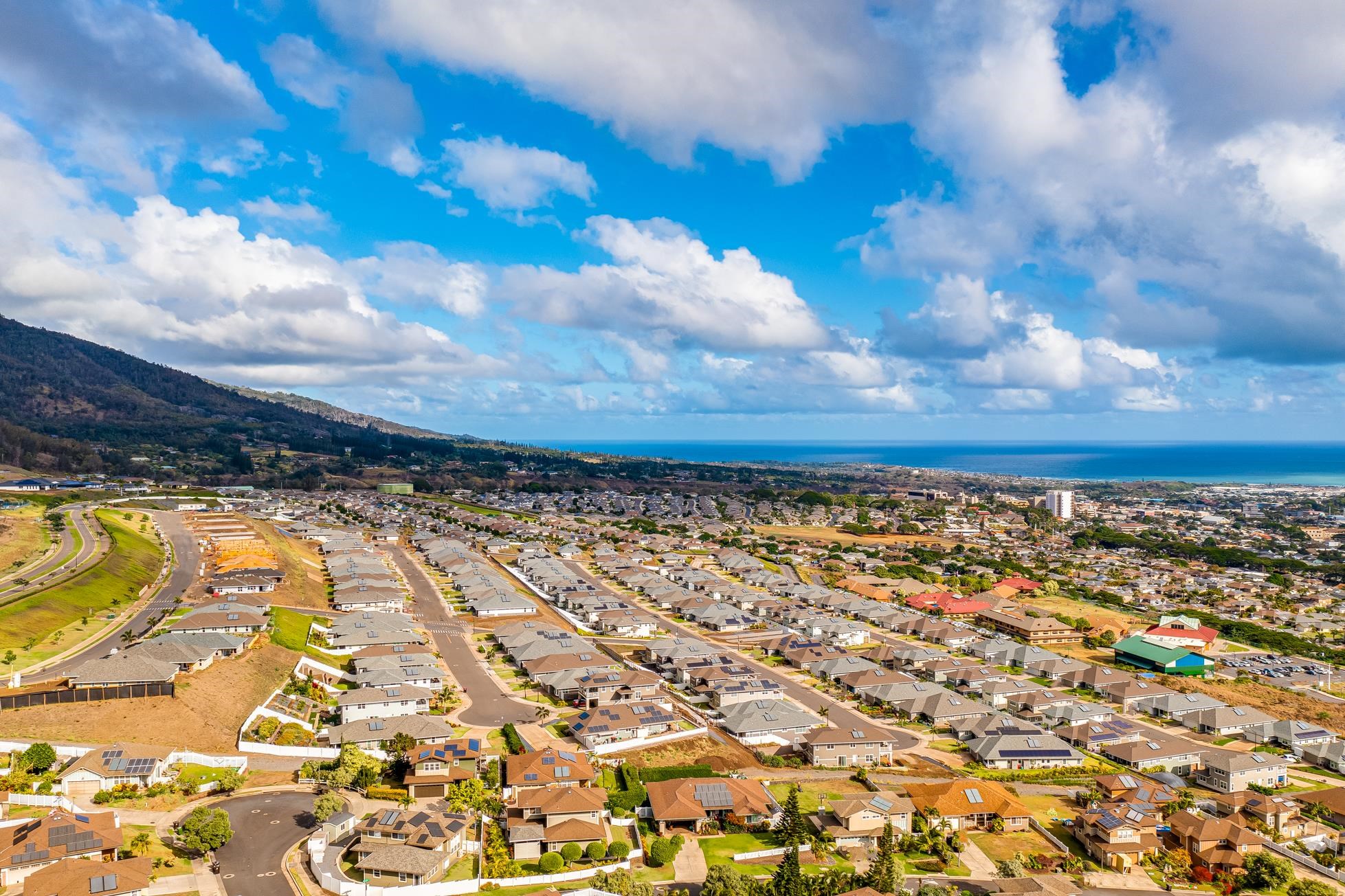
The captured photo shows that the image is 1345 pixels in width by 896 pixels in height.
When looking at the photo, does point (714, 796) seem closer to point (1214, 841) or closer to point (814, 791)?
point (814, 791)

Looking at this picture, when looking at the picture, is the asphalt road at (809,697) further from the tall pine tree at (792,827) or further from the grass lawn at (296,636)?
the grass lawn at (296,636)

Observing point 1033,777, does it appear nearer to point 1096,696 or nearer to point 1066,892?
point 1066,892

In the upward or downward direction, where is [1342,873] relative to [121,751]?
downward

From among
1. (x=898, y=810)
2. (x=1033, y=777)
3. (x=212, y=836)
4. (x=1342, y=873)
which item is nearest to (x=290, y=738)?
(x=212, y=836)

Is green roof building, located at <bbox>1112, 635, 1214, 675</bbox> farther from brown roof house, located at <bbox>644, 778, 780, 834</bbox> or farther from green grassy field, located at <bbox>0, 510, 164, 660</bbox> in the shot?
green grassy field, located at <bbox>0, 510, 164, 660</bbox>

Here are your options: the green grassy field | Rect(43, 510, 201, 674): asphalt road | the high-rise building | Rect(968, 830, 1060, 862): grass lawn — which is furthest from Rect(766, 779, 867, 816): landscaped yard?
the high-rise building

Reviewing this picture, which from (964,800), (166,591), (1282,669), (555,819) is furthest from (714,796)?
(1282,669)

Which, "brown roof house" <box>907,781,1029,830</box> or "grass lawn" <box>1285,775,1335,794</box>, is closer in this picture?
"brown roof house" <box>907,781,1029,830</box>
